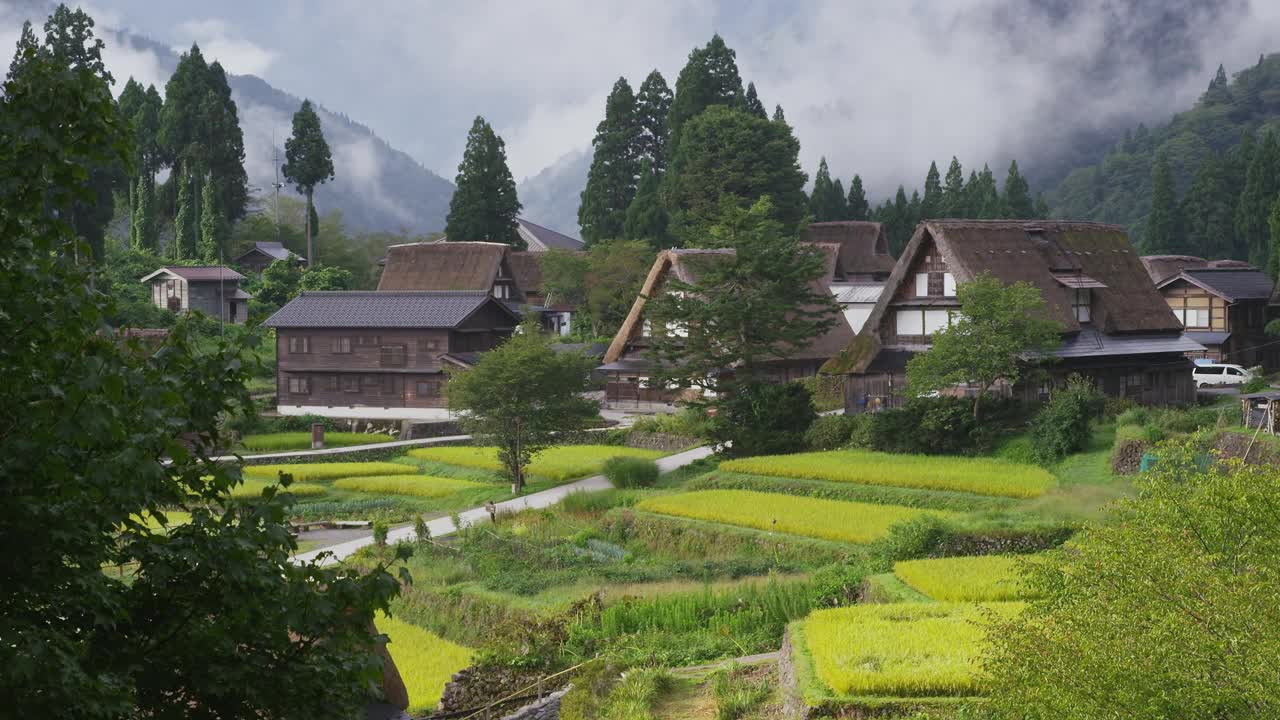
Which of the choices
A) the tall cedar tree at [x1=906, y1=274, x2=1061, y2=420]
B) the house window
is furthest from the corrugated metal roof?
the house window

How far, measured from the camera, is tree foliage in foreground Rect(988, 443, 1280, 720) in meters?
8.98

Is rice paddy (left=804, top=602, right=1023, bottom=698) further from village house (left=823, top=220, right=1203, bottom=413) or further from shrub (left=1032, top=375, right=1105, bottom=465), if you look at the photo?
village house (left=823, top=220, right=1203, bottom=413)

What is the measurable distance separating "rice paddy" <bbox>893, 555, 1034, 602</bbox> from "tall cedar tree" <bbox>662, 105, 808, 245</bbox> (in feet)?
127

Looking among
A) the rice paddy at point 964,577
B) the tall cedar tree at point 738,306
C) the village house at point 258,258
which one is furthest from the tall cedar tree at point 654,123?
the rice paddy at point 964,577

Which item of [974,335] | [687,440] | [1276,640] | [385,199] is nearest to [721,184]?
[687,440]

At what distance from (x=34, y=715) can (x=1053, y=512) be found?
19.6 m

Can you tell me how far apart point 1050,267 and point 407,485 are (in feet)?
57.7

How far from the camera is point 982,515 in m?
23.5

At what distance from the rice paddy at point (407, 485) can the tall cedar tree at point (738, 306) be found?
6.14 metres

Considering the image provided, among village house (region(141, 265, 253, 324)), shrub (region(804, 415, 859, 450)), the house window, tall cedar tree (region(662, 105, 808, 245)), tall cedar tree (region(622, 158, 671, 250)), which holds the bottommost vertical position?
shrub (region(804, 415, 859, 450))

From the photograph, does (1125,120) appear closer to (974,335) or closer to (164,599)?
(974,335)

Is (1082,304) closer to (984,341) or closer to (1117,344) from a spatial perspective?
(1117,344)

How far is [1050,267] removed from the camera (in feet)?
115

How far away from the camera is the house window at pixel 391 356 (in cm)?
4697
